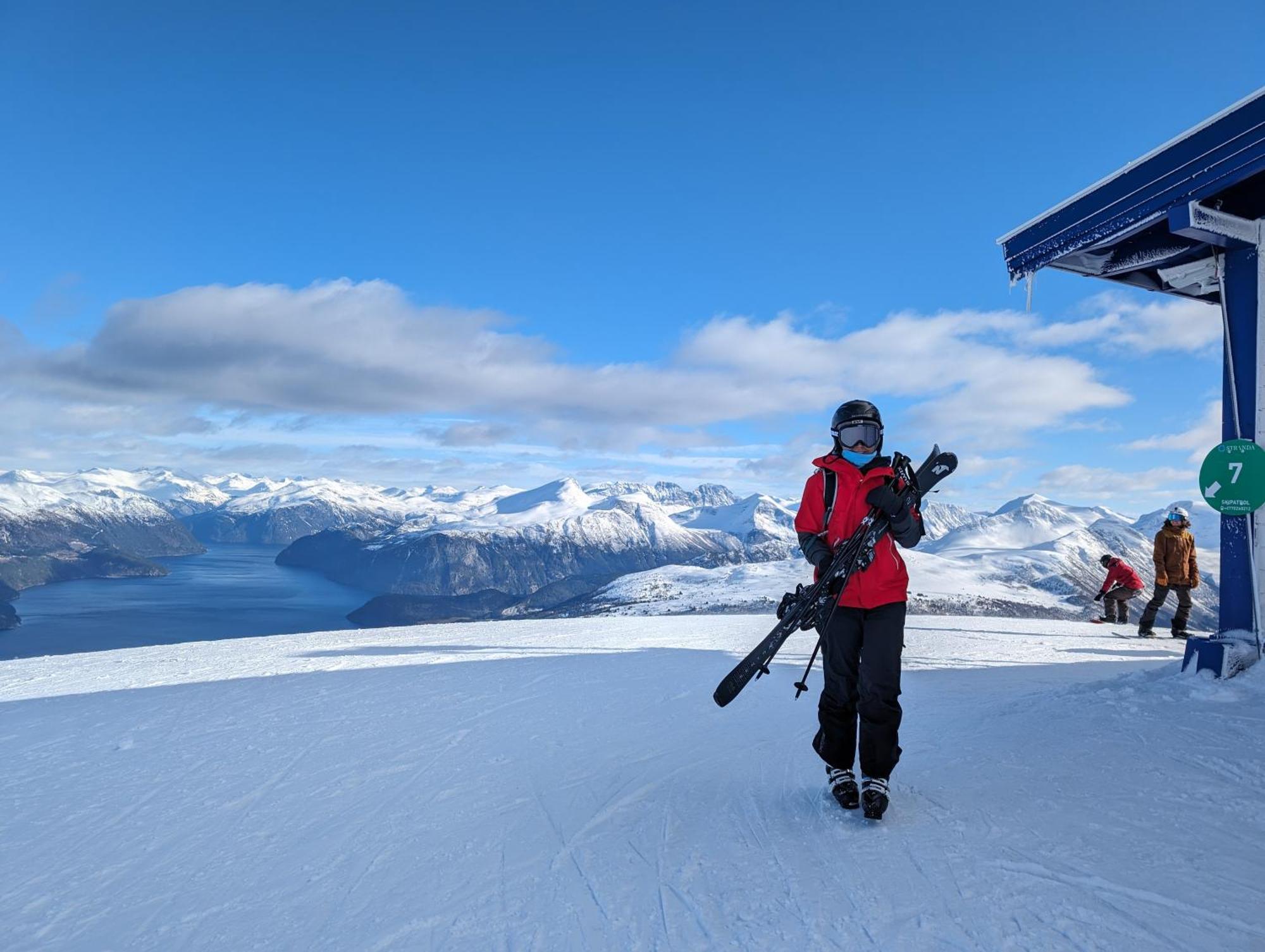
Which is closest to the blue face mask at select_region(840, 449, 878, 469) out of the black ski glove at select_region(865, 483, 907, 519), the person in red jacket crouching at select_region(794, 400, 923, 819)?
the person in red jacket crouching at select_region(794, 400, 923, 819)

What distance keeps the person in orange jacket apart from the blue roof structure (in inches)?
233

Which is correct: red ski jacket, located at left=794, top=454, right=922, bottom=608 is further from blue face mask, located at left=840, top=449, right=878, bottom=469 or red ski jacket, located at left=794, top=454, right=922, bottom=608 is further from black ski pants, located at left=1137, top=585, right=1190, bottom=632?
black ski pants, located at left=1137, top=585, right=1190, bottom=632

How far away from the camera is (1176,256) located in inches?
316

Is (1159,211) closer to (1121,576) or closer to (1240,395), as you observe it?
(1240,395)

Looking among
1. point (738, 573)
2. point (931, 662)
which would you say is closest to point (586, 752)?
point (931, 662)

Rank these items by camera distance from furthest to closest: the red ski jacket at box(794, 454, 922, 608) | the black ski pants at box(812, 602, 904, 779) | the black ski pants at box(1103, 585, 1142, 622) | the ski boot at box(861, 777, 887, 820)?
the black ski pants at box(1103, 585, 1142, 622) → the red ski jacket at box(794, 454, 922, 608) → the black ski pants at box(812, 602, 904, 779) → the ski boot at box(861, 777, 887, 820)

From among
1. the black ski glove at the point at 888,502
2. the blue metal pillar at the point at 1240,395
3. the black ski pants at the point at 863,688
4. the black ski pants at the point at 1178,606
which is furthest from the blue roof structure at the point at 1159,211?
the black ski pants at the point at 1178,606

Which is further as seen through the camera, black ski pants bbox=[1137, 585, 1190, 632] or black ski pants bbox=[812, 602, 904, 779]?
black ski pants bbox=[1137, 585, 1190, 632]

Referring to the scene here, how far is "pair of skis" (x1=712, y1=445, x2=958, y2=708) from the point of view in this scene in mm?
4289

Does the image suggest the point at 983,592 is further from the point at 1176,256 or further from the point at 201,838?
the point at 201,838

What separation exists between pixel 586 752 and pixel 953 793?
114 inches

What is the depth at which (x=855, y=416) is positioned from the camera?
4414mm

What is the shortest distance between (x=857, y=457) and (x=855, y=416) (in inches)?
11.6

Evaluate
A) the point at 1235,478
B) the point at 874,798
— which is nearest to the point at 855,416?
the point at 874,798
